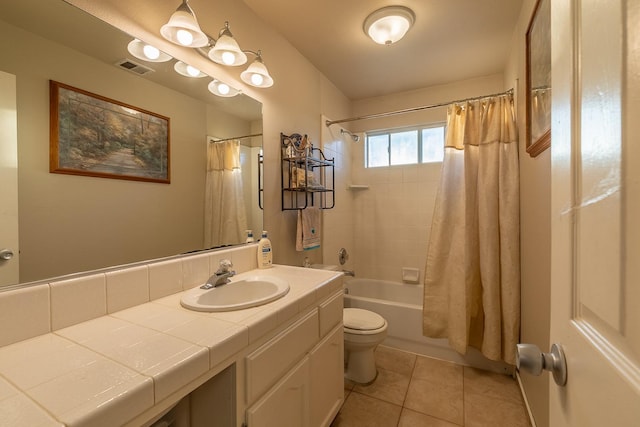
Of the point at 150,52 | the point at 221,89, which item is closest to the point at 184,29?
the point at 150,52

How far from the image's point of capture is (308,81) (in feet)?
7.60

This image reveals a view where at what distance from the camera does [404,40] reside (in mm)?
2027

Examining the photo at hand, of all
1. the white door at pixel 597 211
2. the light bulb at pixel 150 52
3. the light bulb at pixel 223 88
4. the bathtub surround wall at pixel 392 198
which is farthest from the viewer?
the bathtub surround wall at pixel 392 198

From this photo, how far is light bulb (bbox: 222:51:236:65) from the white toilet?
5.77 ft

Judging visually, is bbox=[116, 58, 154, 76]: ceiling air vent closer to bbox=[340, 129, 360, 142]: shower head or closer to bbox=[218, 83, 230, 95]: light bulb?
bbox=[218, 83, 230, 95]: light bulb

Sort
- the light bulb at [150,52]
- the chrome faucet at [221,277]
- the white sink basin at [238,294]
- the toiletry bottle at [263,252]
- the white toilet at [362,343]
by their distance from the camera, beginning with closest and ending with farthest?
the white sink basin at [238,294] → the light bulb at [150,52] → the chrome faucet at [221,277] → the toiletry bottle at [263,252] → the white toilet at [362,343]

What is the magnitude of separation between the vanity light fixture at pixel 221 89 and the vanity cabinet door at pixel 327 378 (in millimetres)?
1423

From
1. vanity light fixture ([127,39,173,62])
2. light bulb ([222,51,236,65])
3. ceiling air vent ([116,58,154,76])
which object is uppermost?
light bulb ([222,51,236,65])

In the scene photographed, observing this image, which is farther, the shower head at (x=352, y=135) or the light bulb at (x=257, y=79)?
the shower head at (x=352, y=135)

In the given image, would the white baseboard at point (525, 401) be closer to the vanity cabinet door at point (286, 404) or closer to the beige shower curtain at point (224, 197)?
the vanity cabinet door at point (286, 404)

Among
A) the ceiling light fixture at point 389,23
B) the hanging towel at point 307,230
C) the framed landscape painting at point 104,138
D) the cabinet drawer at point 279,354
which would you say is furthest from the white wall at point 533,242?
the framed landscape painting at point 104,138

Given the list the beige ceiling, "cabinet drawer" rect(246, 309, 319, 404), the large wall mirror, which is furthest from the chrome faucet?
the beige ceiling

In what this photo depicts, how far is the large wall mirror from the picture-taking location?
854 mm

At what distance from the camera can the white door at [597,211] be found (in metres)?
0.30
